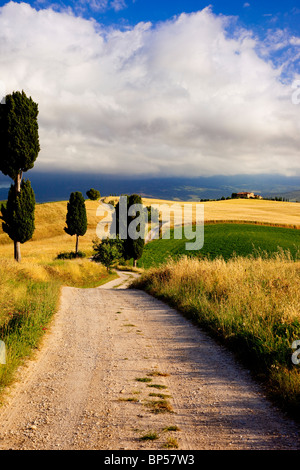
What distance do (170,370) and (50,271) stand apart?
885 inches

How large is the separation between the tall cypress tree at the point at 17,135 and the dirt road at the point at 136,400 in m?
26.0

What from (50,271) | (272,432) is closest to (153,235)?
(50,271)

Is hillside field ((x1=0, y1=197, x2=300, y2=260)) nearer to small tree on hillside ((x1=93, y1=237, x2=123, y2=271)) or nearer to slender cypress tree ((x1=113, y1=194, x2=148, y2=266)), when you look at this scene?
slender cypress tree ((x1=113, y1=194, x2=148, y2=266))

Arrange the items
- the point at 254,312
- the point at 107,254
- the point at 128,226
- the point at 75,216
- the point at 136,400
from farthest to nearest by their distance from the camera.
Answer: the point at 75,216
the point at 128,226
the point at 107,254
the point at 254,312
the point at 136,400

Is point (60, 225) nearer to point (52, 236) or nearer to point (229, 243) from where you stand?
point (52, 236)

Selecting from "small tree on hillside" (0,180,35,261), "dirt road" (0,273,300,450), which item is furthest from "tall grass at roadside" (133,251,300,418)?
"small tree on hillside" (0,180,35,261)

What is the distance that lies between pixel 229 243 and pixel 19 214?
34.7 m

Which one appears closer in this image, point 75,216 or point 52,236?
point 75,216

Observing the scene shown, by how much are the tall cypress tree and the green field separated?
75.7 feet

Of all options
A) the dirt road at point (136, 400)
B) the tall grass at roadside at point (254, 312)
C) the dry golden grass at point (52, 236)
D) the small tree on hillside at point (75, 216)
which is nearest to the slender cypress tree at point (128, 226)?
the small tree on hillside at point (75, 216)

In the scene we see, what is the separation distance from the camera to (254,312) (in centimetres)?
744

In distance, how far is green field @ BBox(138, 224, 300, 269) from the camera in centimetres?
4716

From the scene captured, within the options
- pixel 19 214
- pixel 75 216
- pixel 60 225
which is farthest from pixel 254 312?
pixel 60 225

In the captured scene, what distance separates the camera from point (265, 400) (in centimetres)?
462
